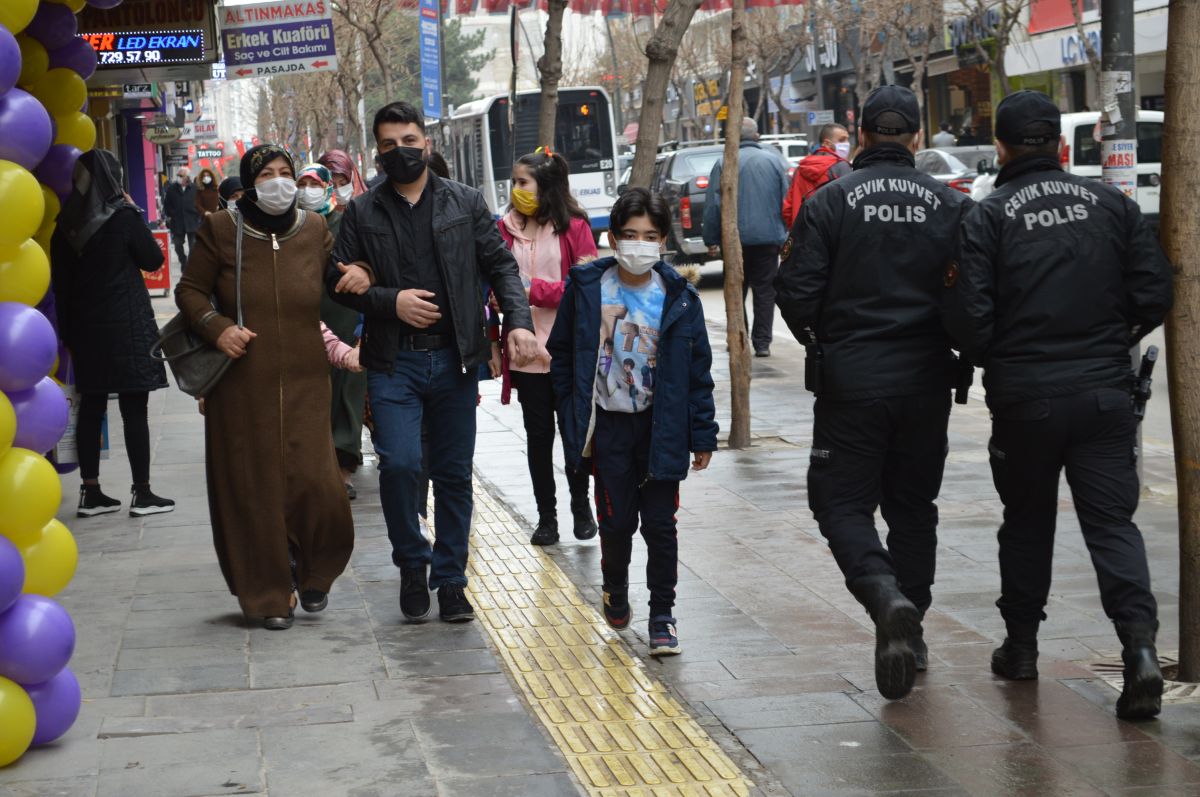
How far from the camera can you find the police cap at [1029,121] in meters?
5.25

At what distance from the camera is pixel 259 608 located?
6.35 metres

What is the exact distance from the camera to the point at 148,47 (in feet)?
38.1

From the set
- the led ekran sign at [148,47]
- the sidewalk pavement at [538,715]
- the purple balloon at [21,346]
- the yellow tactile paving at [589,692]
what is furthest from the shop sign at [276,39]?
the purple balloon at [21,346]

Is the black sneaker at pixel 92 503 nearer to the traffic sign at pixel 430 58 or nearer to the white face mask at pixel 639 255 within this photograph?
the white face mask at pixel 639 255

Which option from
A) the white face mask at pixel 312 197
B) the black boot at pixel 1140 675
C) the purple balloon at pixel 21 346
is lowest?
the black boot at pixel 1140 675

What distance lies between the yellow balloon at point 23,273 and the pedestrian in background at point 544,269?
296 centimetres

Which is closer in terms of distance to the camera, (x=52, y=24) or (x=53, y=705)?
(x=53, y=705)

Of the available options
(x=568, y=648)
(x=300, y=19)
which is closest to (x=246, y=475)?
(x=568, y=648)

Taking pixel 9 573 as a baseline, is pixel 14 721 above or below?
below

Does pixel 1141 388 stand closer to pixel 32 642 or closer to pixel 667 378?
pixel 667 378

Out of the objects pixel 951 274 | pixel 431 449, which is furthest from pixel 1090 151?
pixel 951 274

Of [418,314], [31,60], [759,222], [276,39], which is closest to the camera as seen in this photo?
[418,314]

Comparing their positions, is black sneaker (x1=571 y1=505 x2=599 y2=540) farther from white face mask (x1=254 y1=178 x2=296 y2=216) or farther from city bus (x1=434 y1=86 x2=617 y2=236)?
city bus (x1=434 y1=86 x2=617 y2=236)

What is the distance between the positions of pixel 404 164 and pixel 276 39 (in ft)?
31.6
